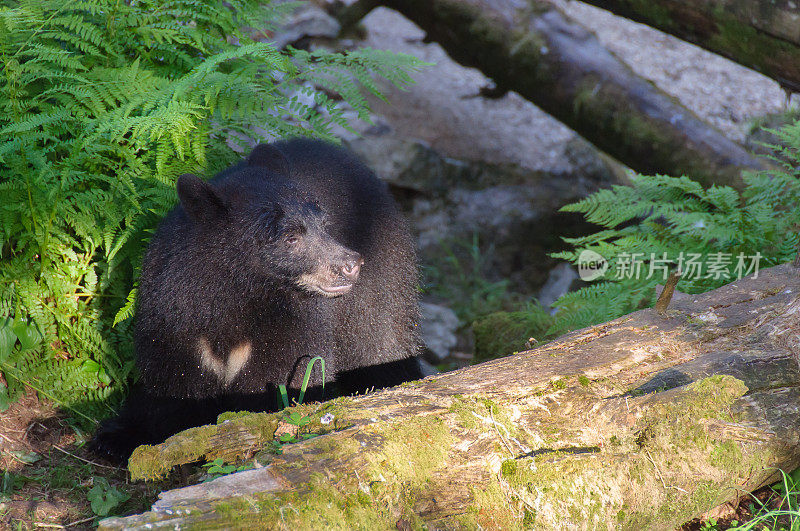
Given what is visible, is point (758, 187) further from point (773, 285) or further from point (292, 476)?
point (292, 476)

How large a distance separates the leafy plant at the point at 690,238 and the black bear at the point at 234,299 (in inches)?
77.4

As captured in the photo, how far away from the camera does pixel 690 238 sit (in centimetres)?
529

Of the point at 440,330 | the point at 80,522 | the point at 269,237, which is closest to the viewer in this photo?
the point at 80,522

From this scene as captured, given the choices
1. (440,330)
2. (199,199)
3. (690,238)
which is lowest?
(440,330)

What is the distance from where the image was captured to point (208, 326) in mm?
4129

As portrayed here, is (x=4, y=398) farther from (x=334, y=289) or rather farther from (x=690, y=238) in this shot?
(x=690, y=238)

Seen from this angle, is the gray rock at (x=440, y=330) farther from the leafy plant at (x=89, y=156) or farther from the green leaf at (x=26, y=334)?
the green leaf at (x=26, y=334)

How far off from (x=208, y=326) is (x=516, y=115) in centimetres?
A: 768

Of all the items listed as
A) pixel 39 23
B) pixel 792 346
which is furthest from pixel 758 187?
pixel 39 23

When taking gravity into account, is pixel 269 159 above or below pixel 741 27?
below

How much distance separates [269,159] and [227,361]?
130 centimetres

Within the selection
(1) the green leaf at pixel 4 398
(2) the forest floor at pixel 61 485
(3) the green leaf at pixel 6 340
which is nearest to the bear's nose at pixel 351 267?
(2) the forest floor at pixel 61 485

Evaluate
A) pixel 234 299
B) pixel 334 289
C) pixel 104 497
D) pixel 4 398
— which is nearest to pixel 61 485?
pixel 104 497

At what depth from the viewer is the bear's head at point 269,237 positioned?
4066mm
